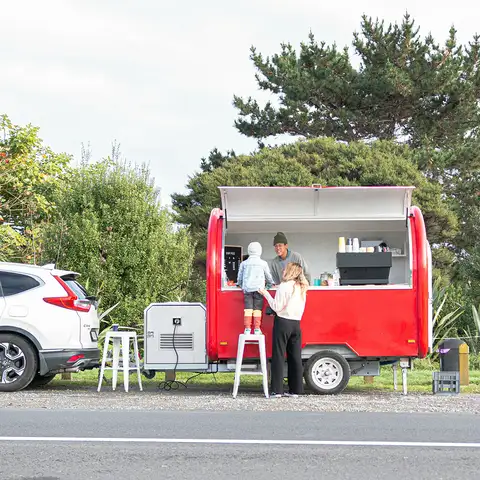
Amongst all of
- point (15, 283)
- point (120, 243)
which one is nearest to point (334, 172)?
point (120, 243)

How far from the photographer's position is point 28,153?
27.1 m

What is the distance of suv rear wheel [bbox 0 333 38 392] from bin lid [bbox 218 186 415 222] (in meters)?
3.25

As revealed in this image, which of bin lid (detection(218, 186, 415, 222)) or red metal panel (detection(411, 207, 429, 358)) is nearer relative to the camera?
red metal panel (detection(411, 207, 429, 358))

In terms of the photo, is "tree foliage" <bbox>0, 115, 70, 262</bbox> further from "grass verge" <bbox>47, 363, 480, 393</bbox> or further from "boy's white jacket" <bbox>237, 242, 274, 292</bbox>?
"boy's white jacket" <bbox>237, 242, 274, 292</bbox>

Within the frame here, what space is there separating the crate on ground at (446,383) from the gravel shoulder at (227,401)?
0.15 m

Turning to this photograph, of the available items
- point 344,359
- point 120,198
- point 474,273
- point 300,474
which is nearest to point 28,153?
point 120,198

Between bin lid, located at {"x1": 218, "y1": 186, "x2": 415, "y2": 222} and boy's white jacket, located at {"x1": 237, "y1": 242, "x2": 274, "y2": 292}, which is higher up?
bin lid, located at {"x1": 218, "y1": 186, "x2": 415, "y2": 222}

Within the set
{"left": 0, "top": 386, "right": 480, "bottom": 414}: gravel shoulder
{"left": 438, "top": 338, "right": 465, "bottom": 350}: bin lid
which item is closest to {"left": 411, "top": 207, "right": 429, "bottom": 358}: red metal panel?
{"left": 0, "top": 386, "right": 480, "bottom": 414}: gravel shoulder

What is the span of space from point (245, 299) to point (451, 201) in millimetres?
23185

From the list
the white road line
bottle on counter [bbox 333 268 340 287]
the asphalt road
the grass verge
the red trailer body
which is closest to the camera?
the asphalt road

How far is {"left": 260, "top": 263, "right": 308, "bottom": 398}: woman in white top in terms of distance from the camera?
39.1 feet

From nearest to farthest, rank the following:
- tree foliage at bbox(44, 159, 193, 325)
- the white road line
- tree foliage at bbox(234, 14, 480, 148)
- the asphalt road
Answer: the asphalt road → the white road line → tree foliage at bbox(44, 159, 193, 325) → tree foliage at bbox(234, 14, 480, 148)

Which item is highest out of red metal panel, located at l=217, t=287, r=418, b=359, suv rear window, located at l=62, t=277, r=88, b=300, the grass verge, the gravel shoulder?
suv rear window, located at l=62, t=277, r=88, b=300

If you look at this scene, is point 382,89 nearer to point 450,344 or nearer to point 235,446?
point 450,344
